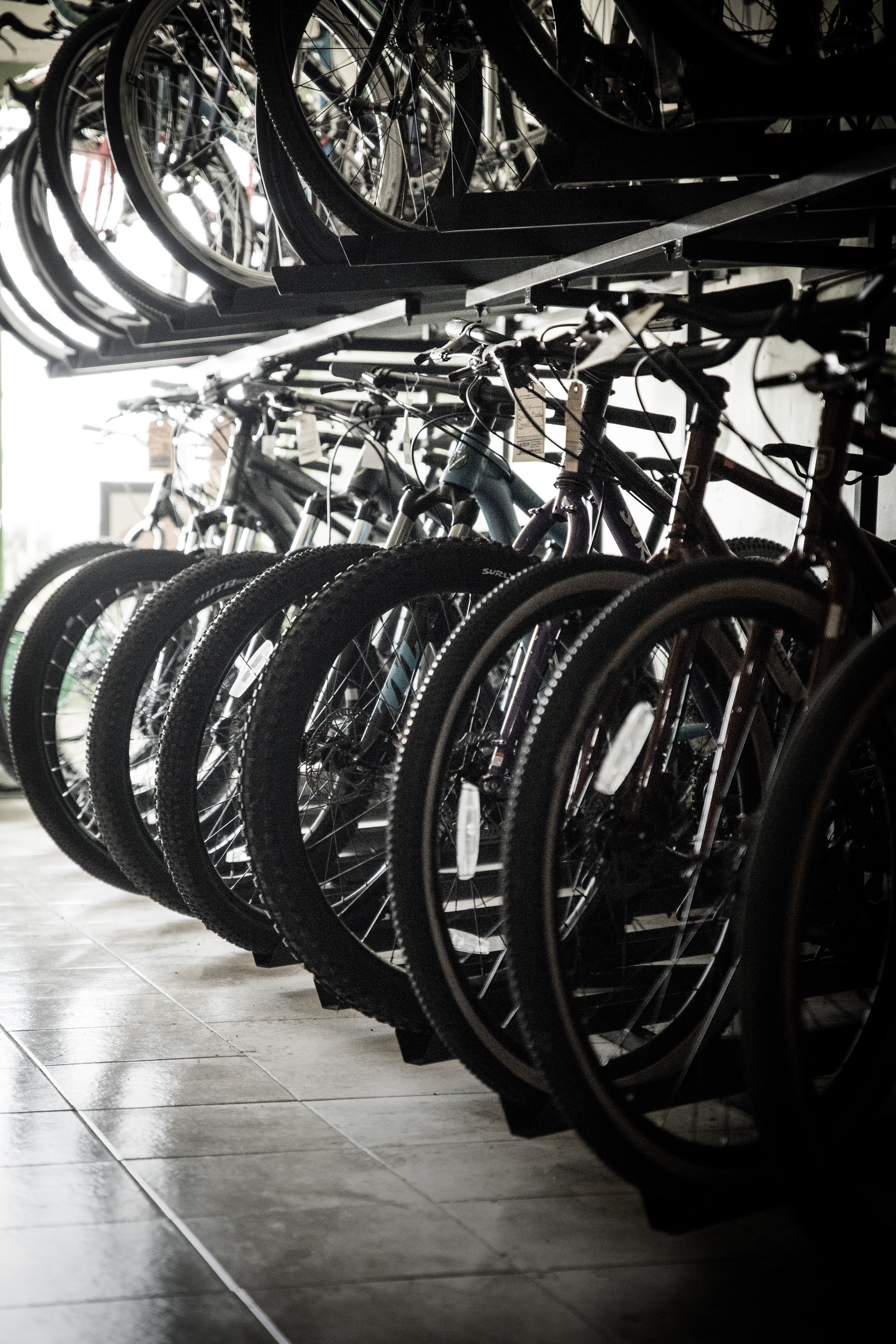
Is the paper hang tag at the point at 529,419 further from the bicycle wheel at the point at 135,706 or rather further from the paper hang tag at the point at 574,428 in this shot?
the bicycle wheel at the point at 135,706

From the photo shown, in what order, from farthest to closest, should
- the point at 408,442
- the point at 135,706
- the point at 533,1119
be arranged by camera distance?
the point at 408,442 < the point at 135,706 < the point at 533,1119

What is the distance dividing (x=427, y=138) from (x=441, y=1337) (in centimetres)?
251

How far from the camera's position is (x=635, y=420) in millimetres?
2504

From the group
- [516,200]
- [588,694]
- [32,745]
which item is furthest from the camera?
[32,745]

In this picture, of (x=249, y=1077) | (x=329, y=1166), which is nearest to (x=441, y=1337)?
(x=329, y=1166)

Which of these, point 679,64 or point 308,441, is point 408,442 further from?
point 679,64

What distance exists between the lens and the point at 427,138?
302 centimetres

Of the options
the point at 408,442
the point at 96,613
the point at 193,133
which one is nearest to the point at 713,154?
the point at 408,442

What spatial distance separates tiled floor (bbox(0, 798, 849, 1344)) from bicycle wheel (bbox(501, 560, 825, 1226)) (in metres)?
0.14

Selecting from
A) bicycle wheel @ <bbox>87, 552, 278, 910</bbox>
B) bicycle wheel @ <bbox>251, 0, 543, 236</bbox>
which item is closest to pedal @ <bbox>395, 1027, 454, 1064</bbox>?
bicycle wheel @ <bbox>87, 552, 278, 910</bbox>

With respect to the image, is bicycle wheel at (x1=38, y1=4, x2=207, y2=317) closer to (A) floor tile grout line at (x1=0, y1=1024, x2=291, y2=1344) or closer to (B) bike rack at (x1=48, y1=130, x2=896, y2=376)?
(B) bike rack at (x1=48, y1=130, x2=896, y2=376)

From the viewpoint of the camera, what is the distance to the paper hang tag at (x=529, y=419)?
224 cm

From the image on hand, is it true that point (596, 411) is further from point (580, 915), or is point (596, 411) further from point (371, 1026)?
point (371, 1026)

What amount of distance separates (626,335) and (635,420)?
652 mm
